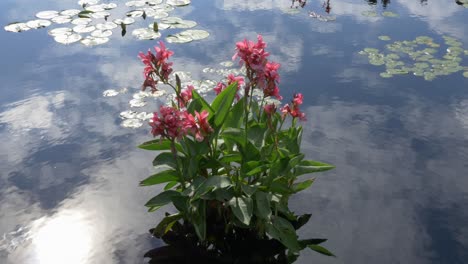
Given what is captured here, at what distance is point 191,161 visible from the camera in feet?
7.52

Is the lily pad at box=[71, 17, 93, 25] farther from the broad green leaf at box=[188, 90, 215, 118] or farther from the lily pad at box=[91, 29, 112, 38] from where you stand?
the broad green leaf at box=[188, 90, 215, 118]

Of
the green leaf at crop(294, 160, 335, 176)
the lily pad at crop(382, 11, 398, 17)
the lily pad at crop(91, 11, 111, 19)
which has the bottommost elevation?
the lily pad at crop(91, 11, 111, 19)

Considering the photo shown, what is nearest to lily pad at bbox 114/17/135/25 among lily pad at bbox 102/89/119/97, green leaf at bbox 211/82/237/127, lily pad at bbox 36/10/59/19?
lily pad at bbox 36/10/59/19

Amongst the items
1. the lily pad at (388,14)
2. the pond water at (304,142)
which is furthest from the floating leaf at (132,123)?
the lily pad at (388,14)

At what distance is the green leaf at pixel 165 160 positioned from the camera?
2352 mm

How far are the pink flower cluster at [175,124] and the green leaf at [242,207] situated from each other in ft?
1.20

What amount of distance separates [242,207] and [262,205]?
10cm

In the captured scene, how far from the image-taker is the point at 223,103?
2.38m

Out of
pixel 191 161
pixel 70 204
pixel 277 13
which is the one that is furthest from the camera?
pixel 277 13

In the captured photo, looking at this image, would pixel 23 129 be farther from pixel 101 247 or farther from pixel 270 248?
pixel 270 248

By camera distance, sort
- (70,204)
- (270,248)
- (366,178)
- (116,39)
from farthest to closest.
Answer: (116,39) < (366,178) < (70,204) < (270,248)

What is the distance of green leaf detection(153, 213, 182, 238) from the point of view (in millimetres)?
2504

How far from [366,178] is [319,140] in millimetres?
530

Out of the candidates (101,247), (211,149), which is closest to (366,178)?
(211,149)
